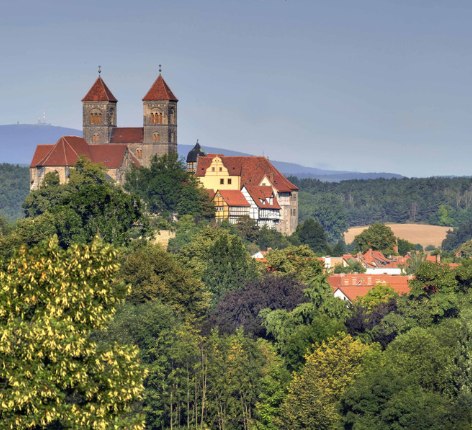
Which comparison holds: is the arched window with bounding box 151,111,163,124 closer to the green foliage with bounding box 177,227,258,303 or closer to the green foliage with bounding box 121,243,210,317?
the green foliage with bounding box 177,227,258,303

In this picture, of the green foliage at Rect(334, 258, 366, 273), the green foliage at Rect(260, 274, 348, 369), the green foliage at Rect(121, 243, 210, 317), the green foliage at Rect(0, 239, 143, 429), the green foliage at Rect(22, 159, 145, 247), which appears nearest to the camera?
the green foliage at Rect(0, 239, 143, 429)

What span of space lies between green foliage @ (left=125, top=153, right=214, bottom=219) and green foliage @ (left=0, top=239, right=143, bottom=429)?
12786 centimetres

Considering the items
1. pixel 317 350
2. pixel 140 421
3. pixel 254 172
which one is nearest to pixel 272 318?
pixel 317 350

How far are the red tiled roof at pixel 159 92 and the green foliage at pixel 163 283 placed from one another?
312 feet

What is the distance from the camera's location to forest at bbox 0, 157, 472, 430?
40375 millimetres

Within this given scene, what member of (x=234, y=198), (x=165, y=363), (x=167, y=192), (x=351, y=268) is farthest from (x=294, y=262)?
(x=234, y=198)

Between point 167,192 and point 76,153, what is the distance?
12.9 m

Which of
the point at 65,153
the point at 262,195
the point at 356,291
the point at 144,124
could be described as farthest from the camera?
the point at 262,195

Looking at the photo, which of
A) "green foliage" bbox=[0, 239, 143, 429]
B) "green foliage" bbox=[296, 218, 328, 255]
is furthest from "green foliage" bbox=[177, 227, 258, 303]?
"green foliage" bbox=[0, 239, 143, 429]

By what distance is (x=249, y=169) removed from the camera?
643 feet

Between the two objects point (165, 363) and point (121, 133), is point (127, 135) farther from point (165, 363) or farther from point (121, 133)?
point (165, 363)

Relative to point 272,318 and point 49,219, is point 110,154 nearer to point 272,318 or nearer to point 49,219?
point 49,219

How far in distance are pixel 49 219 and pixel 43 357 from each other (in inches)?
3113

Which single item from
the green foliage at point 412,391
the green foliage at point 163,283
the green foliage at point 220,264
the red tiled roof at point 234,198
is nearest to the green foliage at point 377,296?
the green foliage at point 220,264
